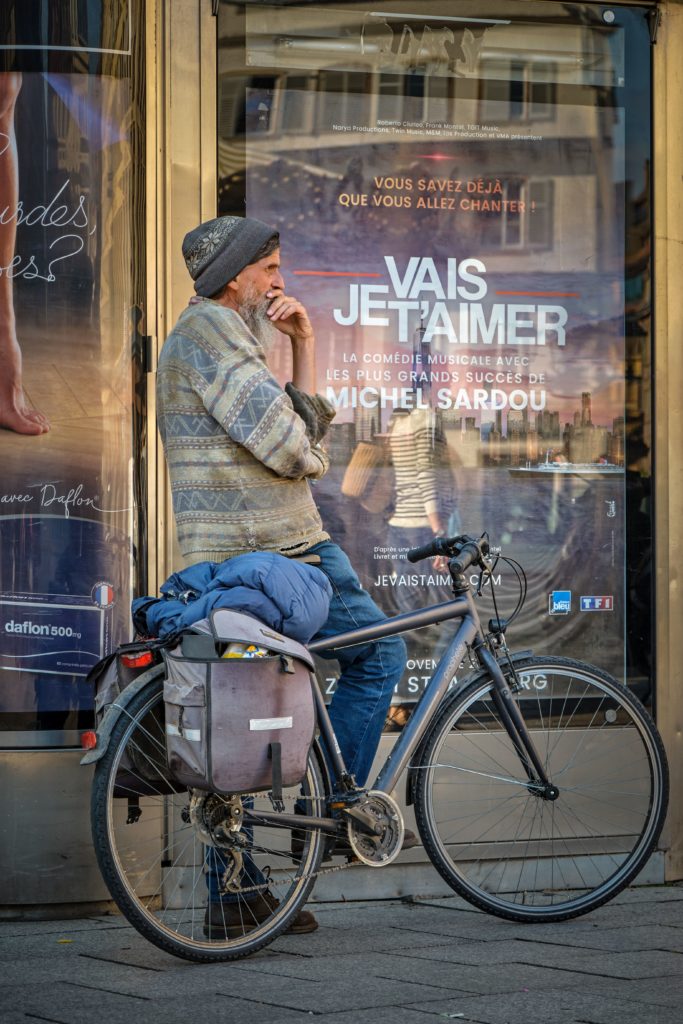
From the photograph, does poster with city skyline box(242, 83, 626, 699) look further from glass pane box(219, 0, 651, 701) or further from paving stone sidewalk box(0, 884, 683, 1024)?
Result: paving stone sidewalk box(0, 884, 683, 1024)

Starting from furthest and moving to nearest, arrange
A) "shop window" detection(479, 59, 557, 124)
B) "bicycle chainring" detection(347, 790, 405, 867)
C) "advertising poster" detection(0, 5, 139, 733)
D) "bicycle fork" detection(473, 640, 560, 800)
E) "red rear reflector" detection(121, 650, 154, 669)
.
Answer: "shop window" detection(479, 59, 557, 124)
"advertising poster" detection(0, 5, 139, 733)
"bicycle fork" detection(473, 640, 560, 800)
"bicycle chainring" detection(347, 790, 405, 867)
"red rear reflector" detection(121, 650, 154, 669)

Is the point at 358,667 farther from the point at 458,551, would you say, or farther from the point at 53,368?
the point at 53,368

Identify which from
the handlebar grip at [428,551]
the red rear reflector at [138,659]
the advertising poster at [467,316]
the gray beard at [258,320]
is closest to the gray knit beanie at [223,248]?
the gray beard at [258,320]

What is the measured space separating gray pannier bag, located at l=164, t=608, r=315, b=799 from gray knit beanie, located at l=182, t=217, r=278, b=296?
1059 mm

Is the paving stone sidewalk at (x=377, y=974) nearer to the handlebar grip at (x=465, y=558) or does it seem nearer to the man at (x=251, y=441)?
the man at (x=251, y=441)

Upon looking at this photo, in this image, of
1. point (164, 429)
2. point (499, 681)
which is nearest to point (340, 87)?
point (164, 429)

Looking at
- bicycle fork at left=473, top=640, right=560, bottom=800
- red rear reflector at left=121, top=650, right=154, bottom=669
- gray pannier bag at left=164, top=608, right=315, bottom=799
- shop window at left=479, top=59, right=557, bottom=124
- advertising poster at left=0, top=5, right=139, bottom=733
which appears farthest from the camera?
shop window at left=479, top=59, right=557, bottom=124

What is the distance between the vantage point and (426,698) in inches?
182

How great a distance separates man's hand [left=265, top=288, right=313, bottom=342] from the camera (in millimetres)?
4574

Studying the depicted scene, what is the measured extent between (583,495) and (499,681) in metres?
1.20

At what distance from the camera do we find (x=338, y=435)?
5414 millimetres

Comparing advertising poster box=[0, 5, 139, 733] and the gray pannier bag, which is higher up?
advertising poster box=[0, 5, 139, 733]

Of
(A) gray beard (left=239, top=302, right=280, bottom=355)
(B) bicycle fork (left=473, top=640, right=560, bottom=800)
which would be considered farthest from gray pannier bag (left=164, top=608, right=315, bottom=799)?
(A) gray beard (left=239, top=302, right=280, bottom=355)

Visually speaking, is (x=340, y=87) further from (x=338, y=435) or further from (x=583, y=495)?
(x=583, y=495)
